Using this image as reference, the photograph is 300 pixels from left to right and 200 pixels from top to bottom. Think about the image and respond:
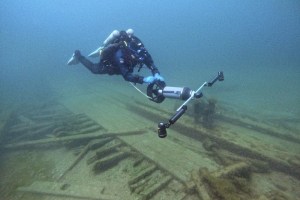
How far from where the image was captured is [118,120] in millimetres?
11141

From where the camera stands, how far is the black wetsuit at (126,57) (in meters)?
6.28

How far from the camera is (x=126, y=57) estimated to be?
6.34m

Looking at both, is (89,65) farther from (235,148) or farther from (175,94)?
(235,148)

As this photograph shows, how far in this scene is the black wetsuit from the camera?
20.6 feet

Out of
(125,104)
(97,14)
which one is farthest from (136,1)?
(125,104)

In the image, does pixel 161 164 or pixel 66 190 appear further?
pixel 161 164

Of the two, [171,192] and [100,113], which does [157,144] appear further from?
[100,113]

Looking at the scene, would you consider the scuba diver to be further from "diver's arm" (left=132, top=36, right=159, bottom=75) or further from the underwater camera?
the underwater camera

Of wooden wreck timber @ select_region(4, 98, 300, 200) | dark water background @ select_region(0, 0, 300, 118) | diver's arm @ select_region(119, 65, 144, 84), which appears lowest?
wooden wreck timber @ select_region(4, 98, 300, 200)

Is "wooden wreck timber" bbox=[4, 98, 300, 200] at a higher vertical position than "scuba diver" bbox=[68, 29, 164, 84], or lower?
lower

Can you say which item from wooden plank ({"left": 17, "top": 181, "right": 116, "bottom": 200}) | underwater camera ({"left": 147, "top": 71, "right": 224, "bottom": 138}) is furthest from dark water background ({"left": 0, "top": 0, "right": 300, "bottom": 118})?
underwater camera ({"left": 147, "top": 71, "right": 224, "bottom": 138})

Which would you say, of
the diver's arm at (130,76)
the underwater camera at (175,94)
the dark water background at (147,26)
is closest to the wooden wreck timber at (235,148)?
the underwater camera at (175,94)

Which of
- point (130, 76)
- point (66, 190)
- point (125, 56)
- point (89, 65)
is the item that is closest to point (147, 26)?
point (89, 65)

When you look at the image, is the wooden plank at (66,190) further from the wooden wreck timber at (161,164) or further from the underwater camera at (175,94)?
the underwater camera at (175,94)
